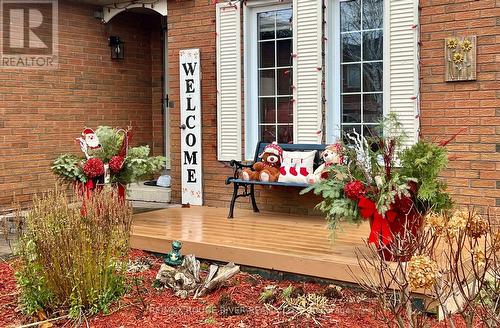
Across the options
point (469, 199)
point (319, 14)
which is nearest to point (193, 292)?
point (469, 199)

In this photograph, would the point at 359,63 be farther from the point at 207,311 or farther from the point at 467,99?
the point at 207,311

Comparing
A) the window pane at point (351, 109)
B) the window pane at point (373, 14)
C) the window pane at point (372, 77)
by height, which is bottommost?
the window pane at point (351, 109)

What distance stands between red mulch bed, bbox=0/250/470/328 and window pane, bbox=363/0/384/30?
295 cm

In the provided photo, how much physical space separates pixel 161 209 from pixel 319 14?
2.90 metres

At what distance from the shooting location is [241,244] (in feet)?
16.4

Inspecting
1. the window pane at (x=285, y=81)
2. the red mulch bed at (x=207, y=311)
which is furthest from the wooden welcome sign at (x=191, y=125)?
the red mulch bed at (x=207, y=311)

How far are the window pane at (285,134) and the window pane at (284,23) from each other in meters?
1.00

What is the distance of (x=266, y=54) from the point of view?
6.95 m

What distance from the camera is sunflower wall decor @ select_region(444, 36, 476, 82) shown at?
5457 mm

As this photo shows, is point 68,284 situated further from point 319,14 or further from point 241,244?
point 319,14

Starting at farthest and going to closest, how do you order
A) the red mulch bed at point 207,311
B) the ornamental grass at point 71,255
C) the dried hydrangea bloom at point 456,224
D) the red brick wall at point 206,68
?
the red brick wall at point 206,68 < the ornamental grass at point 71,255 < the red mulch bed at point 207,311 < the dried hydrangea bloom at point 456,224

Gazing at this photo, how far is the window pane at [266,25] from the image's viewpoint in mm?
6870

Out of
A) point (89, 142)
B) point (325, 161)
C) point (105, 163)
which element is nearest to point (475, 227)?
point (325, 161)
